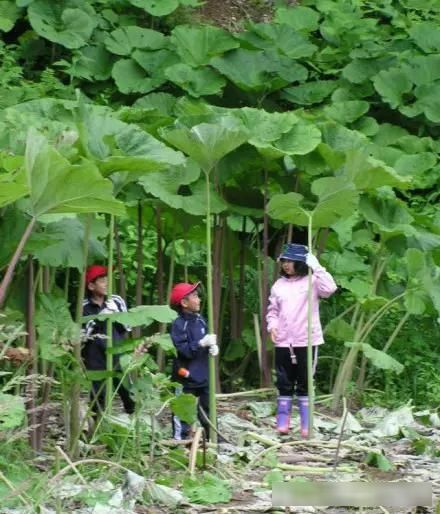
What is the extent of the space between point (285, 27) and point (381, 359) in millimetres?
5817

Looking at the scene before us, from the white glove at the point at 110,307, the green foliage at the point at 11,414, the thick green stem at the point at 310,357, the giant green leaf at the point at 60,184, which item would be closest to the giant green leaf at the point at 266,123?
the thick green stem at the point at 310,357

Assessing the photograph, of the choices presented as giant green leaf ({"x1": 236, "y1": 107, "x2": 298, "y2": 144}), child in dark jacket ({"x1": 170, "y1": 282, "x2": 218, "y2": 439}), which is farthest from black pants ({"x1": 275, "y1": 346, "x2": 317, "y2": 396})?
giant green leaf ({"x1": 236, "y1": 107, "x2": 298, "y2": 144})

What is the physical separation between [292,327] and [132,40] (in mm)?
5569

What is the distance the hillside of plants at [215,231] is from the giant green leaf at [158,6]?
0.9 inches

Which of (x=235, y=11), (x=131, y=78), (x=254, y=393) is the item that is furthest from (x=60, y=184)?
(x=235, y=11)

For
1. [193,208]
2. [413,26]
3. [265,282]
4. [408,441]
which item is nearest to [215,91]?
[413,26]

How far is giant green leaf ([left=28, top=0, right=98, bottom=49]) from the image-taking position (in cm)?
1239

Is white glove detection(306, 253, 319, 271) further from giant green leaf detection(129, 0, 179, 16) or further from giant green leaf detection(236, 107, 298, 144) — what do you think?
giant green leaf detection(129, 0, 179, 16)

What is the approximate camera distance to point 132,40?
12.3 meters

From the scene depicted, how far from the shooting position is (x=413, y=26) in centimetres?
1292

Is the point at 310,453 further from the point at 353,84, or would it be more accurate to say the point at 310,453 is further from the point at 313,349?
the point at 353,84

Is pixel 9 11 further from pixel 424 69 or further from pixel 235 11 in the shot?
pixel 424 69

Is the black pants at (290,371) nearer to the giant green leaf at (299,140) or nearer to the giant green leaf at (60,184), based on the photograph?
the giant green leaf at (299,140)

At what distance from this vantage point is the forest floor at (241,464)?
5199 millimetres
